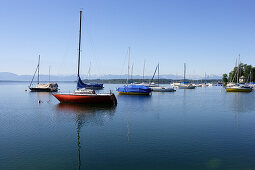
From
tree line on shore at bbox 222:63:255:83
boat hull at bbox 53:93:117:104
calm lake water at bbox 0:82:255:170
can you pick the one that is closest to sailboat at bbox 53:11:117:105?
boat hull at bbox 53:93:117:104

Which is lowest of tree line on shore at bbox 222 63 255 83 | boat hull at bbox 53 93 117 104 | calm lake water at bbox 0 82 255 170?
calm lake water at bbox 0 82 255 170

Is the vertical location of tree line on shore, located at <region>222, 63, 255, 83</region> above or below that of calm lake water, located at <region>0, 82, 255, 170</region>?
above

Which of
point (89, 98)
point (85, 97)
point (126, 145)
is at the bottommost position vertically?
point (126, 145)

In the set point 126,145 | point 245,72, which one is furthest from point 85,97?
point 245,72

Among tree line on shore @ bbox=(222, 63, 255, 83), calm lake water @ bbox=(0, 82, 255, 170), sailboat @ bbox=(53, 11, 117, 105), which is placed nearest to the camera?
calm lake water @ bbox=(0, 82, 255, 170)

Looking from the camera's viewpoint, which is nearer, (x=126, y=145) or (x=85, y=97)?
(x=126, y=145)

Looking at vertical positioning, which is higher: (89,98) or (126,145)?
(89,98)

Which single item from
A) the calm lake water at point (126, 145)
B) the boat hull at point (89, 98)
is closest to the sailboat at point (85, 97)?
the boat hull at point (89, 98)

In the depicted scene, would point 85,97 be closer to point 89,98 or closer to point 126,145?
point 89,98

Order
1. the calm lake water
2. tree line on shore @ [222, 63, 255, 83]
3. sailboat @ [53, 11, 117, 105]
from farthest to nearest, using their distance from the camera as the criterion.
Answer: tree line on shore @ [222, 63, 255, 83], sailboat @ [53, 11, 117, 105], the calm lake water

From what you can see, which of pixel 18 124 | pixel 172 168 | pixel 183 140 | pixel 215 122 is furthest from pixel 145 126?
pixel 18 124

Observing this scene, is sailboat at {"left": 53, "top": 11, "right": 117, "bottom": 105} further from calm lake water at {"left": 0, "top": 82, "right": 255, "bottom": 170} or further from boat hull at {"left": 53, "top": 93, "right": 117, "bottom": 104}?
calm lake water at {"left": 0, "top": 82, "right": 255, "bottom": 170}

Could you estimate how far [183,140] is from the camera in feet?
67.4

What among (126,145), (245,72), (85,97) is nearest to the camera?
(126,145)
